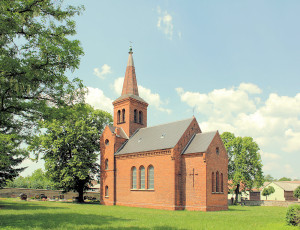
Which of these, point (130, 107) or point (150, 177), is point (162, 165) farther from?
point (130, 107)

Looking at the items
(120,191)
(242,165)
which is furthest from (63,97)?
(242,165)

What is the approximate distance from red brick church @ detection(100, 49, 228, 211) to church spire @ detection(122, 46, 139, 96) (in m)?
1.46

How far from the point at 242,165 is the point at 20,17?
44536 millimetres

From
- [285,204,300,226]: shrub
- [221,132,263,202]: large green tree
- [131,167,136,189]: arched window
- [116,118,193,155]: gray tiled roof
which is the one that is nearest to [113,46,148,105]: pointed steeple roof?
[116,118,193,155]: gray tiled roof

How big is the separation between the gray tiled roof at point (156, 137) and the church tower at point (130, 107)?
6.48 ft

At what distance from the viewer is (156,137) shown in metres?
34.8

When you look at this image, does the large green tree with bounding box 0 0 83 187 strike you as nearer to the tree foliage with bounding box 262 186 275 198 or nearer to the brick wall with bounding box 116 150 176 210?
the brick wall with bounding box 116 150 176 210

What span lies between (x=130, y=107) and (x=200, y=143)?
44.8 ft

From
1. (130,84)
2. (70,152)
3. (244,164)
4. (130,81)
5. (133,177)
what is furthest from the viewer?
(244,164)

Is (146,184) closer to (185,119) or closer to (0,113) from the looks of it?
(185,119)

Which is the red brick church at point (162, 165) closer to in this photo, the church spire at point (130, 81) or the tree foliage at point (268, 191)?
the church spire at point (130, 81)

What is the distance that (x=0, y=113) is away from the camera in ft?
46.3

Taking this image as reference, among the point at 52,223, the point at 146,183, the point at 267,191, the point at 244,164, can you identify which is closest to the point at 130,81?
the point at 146,183

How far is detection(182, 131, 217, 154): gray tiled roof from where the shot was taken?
97.0ft
